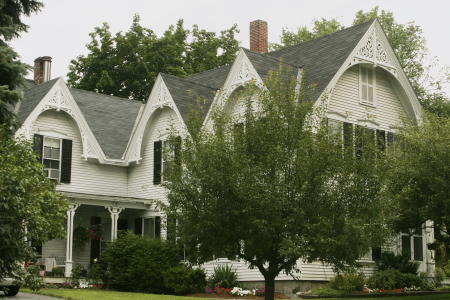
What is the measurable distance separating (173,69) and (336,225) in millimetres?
29278

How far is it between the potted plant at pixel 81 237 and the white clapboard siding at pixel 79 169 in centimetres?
173

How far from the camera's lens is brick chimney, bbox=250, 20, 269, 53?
2906 centimetres

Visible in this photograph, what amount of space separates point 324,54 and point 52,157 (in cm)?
1255

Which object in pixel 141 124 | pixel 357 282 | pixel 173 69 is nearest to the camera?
pixel 357 282

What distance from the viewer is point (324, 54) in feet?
77.8

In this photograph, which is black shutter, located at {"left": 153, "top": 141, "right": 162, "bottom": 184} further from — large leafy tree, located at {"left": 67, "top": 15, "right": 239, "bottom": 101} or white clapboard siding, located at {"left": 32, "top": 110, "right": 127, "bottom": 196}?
large leafy tree, located at {"left": 67, "top": 15, "right": 239, "bottom": 101}

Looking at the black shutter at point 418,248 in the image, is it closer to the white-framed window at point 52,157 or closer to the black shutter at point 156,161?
the black shutter at point 156,161

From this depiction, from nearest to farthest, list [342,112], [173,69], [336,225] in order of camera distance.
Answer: [336,225], [342,112], [173,69]

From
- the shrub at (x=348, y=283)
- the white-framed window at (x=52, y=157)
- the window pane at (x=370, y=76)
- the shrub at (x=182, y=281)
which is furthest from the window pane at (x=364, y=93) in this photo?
the white-framed window at (x=52, y=157)

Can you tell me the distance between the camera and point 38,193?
45.1ft

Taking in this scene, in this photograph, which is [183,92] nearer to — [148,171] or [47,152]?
[148,171]

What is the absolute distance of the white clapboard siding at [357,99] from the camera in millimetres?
22734

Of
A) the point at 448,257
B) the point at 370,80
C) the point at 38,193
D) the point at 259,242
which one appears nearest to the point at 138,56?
the point at 370,80

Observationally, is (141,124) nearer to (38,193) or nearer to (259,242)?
(38,193)
